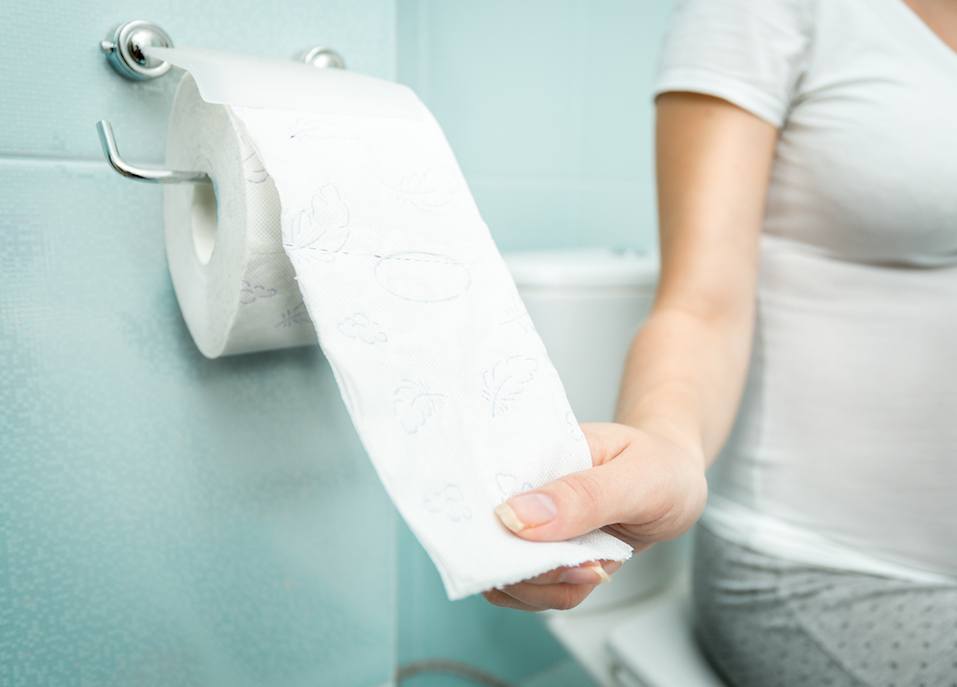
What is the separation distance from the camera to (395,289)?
0.83ft

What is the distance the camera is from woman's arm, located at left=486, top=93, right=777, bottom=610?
0.32 metres

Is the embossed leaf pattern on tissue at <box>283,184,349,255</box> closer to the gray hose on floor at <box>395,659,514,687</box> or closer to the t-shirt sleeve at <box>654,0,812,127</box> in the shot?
the t-shirt sleeve at <box>654,0,812,127</box>

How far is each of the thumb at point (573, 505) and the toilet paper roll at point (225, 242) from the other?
0.16 metres

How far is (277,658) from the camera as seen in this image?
0.43m

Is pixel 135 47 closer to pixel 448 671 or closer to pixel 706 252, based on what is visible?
pixel 706 252

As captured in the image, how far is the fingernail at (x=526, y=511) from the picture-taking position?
21 cm

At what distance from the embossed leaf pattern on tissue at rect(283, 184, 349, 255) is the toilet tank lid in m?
0.29

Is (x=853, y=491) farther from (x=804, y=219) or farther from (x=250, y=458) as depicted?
(x=250, y=458)

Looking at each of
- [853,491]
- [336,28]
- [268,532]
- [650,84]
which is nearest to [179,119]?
[336,28]

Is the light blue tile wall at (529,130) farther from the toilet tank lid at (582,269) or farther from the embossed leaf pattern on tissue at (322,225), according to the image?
the embossed leaf pattern on tissue at (322,225)

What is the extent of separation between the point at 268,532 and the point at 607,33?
2.10 feet

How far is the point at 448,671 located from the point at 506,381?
2.17ft

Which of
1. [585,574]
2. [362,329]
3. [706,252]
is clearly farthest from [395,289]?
[706,252]

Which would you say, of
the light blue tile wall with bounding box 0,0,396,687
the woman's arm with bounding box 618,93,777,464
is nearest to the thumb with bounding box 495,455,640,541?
the woman's arm with bounding box 618,93,777,464
